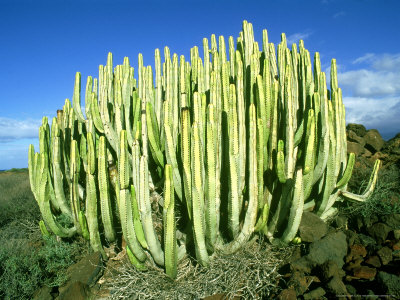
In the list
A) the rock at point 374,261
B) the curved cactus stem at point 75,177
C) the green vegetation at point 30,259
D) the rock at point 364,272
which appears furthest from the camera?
the curved cactus stem at point 75,177

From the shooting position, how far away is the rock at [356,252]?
10.2 ft

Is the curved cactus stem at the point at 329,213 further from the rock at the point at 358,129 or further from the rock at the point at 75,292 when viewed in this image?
the rock at the point at 358,129

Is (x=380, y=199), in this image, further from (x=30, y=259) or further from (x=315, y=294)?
(x=30, y=259)

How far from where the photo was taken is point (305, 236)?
3.42m

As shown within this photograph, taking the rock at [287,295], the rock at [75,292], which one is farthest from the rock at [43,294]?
the rock at [287,295]

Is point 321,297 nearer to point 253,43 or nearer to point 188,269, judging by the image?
point 188,269

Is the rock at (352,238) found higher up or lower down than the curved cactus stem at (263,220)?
lower down

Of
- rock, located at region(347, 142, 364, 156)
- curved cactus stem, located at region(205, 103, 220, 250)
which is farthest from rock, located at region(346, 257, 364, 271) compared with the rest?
rock, located at region(347, 142, 364, 156)

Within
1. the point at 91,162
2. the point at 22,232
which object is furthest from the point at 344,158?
the point at 22,232

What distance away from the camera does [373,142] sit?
6.36 metres

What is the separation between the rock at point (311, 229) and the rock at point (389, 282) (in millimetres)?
753

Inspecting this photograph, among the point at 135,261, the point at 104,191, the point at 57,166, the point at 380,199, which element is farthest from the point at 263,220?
the point at 57,166

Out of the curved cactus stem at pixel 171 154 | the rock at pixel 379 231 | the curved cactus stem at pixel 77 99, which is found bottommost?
the rock at pixel 379 231

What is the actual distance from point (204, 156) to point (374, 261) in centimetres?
183
